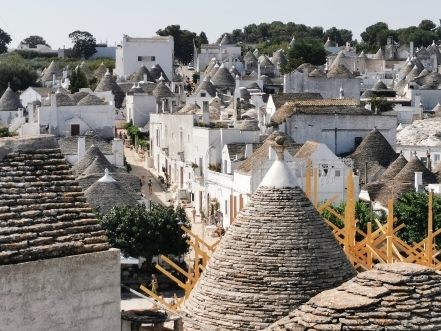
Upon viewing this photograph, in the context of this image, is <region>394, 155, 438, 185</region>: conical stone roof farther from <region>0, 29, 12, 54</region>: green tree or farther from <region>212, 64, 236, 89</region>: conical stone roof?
<region>0, 29, 12, 54</region>: green tree

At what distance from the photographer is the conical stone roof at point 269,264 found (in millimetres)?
14008

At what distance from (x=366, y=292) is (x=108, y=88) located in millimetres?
76815

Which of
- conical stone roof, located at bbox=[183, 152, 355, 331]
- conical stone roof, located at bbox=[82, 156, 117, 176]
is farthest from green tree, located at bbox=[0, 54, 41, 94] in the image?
conical stone roof, located at bbox=[183, 152, 355, 331]

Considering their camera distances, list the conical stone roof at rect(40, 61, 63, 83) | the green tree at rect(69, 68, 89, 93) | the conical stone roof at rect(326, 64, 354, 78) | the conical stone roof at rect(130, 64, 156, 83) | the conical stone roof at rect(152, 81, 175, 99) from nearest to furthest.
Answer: the conical stone roof at rect(326, 64, 354, 78) → the conical stone roof at rect(152, 81, 175, 99) → the green tree at rect(69, 68, 89, 93) → the conical stone roof at rect(130, 64, 156, 83) → the conical stone roof at rect(40, 61, 63, 83)

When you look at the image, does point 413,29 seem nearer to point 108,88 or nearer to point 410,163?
A: point 108,88

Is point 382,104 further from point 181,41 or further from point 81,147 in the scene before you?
point 181,41

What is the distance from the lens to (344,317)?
10.9 meters

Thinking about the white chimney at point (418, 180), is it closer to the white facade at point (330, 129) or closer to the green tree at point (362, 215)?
the green tree at point (362, 215)

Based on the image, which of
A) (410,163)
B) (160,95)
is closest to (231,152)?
(410,163)

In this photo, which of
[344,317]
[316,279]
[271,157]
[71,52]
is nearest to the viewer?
[344,317]

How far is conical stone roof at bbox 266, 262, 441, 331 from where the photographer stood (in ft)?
35.8

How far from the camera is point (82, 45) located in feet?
453

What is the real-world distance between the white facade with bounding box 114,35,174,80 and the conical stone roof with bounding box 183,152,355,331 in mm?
90828

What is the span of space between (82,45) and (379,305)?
129 meters
